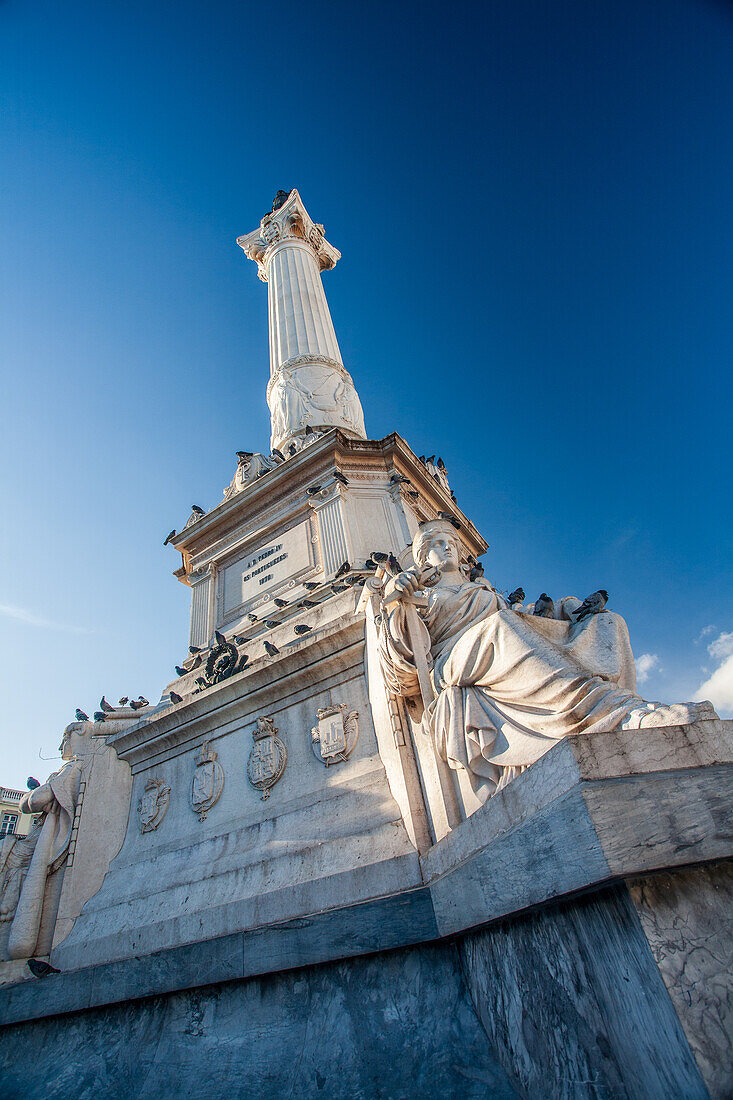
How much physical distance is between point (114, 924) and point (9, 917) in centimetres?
164

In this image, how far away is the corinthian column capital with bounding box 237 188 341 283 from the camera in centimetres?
1862

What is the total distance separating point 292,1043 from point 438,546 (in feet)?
13.7

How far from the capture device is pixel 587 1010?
2291 mm

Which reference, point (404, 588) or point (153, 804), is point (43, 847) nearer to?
point (153, 804)

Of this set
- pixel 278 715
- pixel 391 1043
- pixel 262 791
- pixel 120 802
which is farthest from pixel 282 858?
pixel 120 802

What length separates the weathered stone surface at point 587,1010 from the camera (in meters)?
1.98

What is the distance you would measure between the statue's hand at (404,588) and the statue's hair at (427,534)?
0.97 metres

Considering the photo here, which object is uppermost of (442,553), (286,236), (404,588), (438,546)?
(286,236)

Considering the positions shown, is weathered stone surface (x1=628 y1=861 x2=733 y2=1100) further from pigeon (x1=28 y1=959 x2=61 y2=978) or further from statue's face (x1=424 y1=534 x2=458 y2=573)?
pigeon (x1=28 y1=959 x2=61 y2=978)

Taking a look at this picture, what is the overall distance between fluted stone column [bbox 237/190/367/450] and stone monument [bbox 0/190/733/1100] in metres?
4.02

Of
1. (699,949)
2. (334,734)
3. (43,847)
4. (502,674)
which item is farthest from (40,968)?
(699,949)

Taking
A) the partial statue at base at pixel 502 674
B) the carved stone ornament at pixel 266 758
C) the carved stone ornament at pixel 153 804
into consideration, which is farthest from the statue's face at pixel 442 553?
the carved stone ornament at pixel 153 804

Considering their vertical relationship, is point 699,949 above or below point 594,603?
below

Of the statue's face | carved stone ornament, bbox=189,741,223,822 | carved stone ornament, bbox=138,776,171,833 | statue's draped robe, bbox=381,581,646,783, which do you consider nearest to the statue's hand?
statue's draped robe, bbox=381,581,646,783
